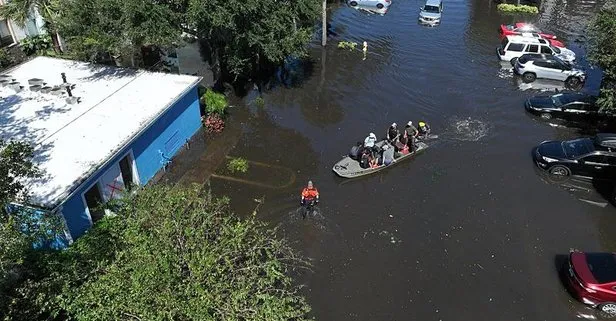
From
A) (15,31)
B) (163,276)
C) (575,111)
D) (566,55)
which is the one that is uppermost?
(163,276)

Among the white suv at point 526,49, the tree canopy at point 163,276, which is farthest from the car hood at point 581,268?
the white suv at point 526,49

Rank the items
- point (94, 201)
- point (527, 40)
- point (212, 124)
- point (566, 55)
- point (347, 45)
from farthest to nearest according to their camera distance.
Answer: point (347, 45), point (527, 40), point (566, 55), point (212, 124), point (94, 201)

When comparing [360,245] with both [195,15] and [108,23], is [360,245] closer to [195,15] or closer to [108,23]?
[195,15]

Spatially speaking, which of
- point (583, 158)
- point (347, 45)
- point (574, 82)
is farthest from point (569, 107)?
point (347, 45)

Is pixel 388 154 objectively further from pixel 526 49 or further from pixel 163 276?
pixel 526 49

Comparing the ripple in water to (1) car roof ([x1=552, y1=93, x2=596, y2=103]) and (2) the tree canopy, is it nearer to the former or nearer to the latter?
(1) car roof ([x1=552, y1=93, x2=596, y2=103])

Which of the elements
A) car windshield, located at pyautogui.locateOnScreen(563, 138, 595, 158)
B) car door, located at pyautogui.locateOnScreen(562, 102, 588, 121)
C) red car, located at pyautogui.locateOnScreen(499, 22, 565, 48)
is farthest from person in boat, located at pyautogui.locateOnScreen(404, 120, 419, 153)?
red car, located at pyautogui.locateOnScreen(499, 22, 565, 48)
